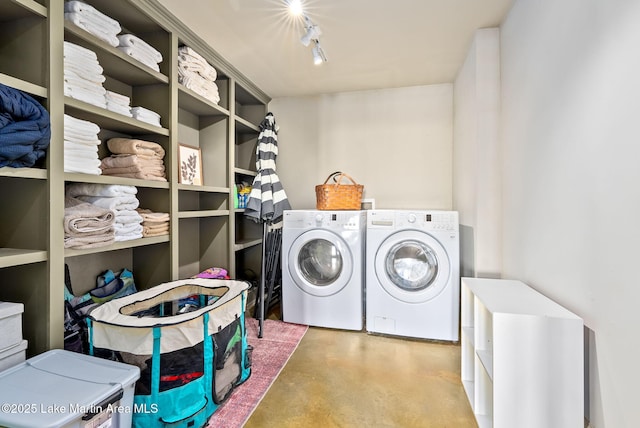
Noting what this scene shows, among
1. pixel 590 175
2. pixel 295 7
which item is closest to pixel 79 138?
pixel 295 7

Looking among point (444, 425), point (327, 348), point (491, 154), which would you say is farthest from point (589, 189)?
point (327, 348)

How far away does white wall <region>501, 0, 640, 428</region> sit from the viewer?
Result: 2.99 feet

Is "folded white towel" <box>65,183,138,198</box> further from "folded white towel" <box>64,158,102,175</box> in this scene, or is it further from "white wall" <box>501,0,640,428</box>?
"white wall" <box>501,0,640,428</box>

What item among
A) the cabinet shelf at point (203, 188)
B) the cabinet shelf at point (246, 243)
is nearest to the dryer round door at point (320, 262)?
the cabinet shelf at point (246, 243)

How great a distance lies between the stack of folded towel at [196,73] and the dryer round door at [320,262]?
1398 mm

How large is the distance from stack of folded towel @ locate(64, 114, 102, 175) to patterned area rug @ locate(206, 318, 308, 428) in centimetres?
140

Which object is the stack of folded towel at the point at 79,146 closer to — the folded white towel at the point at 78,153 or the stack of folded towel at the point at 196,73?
the folded white towel at the point at 78,153

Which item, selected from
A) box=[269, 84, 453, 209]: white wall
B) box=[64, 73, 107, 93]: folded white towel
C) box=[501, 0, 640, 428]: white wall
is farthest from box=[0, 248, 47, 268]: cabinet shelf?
box=[269, 84, 453, 209]: white wall

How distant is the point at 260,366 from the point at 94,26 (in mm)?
2162

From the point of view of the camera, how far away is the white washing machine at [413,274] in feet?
7.33

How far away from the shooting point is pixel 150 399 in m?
1.26

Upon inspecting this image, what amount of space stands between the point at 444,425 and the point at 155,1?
2.80 meters

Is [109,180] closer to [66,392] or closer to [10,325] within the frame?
[10,325]

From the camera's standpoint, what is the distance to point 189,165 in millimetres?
2471
